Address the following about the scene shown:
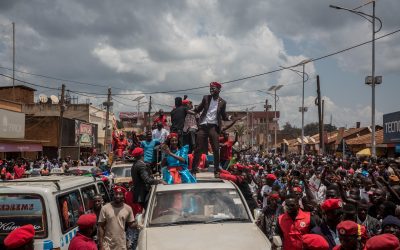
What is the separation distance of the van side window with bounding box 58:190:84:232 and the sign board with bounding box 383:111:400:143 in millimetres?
24575

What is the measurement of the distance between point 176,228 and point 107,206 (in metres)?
1.61

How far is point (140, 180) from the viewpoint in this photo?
7891mm

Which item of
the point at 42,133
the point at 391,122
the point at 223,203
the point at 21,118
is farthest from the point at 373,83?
the point at 42,133

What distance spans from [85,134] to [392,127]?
31.0 meters

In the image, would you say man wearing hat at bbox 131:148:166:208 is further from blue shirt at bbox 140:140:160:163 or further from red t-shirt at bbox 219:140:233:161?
red t-shirt at bbox 219:140:233:161

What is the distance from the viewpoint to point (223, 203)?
593 cm

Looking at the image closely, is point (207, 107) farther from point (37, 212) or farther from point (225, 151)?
point (37, 212)

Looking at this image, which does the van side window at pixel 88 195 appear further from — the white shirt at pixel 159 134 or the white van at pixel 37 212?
the white shirt at pixel 159 134

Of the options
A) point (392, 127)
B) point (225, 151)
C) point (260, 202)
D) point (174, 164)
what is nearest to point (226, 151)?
point (225, 151)

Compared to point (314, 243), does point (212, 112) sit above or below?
above

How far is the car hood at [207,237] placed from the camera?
4.82 metres

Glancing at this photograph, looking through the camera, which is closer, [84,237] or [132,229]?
[84,237]

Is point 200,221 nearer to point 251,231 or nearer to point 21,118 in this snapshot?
point 251,231

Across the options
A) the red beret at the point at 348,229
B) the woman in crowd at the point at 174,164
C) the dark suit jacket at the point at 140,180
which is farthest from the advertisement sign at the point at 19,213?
the red beret at the point at 348,229
